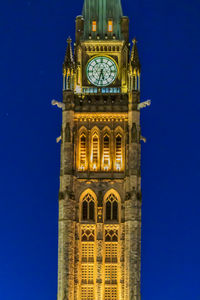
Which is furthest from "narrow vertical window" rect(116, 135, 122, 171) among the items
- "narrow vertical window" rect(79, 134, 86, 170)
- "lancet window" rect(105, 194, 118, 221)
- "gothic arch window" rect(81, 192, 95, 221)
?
"gothic arch window" rect(81, 192, 95, 221)

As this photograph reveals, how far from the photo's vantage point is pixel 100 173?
69.1 meters

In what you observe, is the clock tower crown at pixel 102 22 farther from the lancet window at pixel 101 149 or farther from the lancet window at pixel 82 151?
the lancet window at pixel 82 151

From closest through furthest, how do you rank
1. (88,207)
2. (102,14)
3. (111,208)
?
(88,207)
(111,208)
(102,14)

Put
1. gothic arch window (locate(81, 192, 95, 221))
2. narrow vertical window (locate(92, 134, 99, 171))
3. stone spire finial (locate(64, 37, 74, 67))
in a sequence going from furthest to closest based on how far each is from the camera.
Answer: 1. stone spire finial (locate(64, 37, 74, 67))
2. narrow vertical window (locate(92, 134, 99, 171))
3. gothic arch window (locate(81, 192, 95, 221))

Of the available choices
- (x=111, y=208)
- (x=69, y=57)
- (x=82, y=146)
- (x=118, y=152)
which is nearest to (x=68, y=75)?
(x=69, y=57)

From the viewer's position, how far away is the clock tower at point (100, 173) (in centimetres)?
6638

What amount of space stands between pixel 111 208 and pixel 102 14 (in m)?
19.6

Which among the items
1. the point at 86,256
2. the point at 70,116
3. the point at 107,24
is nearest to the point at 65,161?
the point at 70,116

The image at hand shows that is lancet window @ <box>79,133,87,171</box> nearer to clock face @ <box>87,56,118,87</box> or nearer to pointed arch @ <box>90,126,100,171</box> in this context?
pointed arch @ <box>90,126,100,171</box>

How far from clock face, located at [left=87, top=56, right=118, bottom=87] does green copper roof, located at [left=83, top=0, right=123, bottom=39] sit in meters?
2.83

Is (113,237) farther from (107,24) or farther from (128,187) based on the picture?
(107,24)

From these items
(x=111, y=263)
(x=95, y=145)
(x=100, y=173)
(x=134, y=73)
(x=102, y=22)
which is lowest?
(x=111, y=263)

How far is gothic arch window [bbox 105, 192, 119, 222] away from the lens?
6844 centimetres

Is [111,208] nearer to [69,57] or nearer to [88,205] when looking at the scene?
[88,205]
